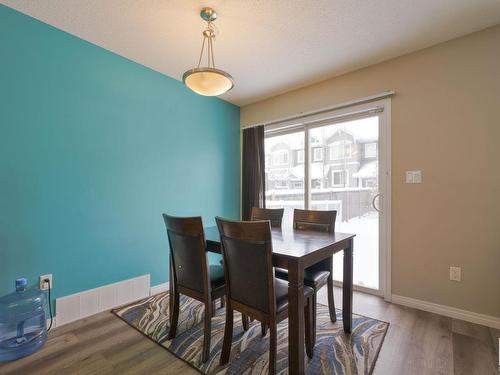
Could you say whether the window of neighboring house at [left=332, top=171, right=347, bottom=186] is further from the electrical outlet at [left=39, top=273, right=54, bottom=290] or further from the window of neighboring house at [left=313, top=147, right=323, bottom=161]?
the electrical outlet at [left=39, top=273, right=54, bottom=290]

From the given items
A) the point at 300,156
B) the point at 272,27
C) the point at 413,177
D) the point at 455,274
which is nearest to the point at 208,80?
the point at 272,27

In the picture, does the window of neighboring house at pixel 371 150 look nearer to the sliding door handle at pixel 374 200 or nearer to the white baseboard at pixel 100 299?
the sliding door handle at pixel 374 200

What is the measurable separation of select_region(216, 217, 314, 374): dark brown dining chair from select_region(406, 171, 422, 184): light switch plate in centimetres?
163

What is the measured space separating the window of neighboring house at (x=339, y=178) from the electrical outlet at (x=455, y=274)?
1.25 meters

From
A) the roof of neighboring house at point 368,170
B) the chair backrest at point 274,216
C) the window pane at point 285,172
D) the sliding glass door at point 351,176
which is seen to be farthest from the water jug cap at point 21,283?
the roof of neighboring house at point 368,170

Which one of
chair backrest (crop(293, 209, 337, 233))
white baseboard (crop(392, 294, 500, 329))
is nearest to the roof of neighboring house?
chair backrest (crop(293, 209, 337, 233))

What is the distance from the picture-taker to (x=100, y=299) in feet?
7.27

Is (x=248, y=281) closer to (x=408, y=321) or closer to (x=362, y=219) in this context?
(x=408, y=321)

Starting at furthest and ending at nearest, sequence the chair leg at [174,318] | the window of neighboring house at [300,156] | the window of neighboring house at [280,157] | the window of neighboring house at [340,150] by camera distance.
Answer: the window of neighboring house at [280,157] < the window of neighboring house at [300,156] < the window of neighboring house at [340,150] < the chair leg at [174,318]

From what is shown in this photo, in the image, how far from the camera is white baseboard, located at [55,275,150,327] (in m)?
2.01

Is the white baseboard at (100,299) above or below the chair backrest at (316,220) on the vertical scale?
below

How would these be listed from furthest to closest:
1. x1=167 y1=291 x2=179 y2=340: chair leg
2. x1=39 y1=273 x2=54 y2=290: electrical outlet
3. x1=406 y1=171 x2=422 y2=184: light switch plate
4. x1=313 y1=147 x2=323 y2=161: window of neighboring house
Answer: x1=313 y1=147 x2=323 y2=161: window of neighboring house → x1=406 y1=171 x2=422 y2=184: light switch plate → x1=39 y1=273 x2=54 y2=290: electrical outlet → x1=167 y1=291 x2=179 y2=340: chair leg

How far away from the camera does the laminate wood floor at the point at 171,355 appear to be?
149 centimetres

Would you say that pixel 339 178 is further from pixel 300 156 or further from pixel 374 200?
pixel 300 156
